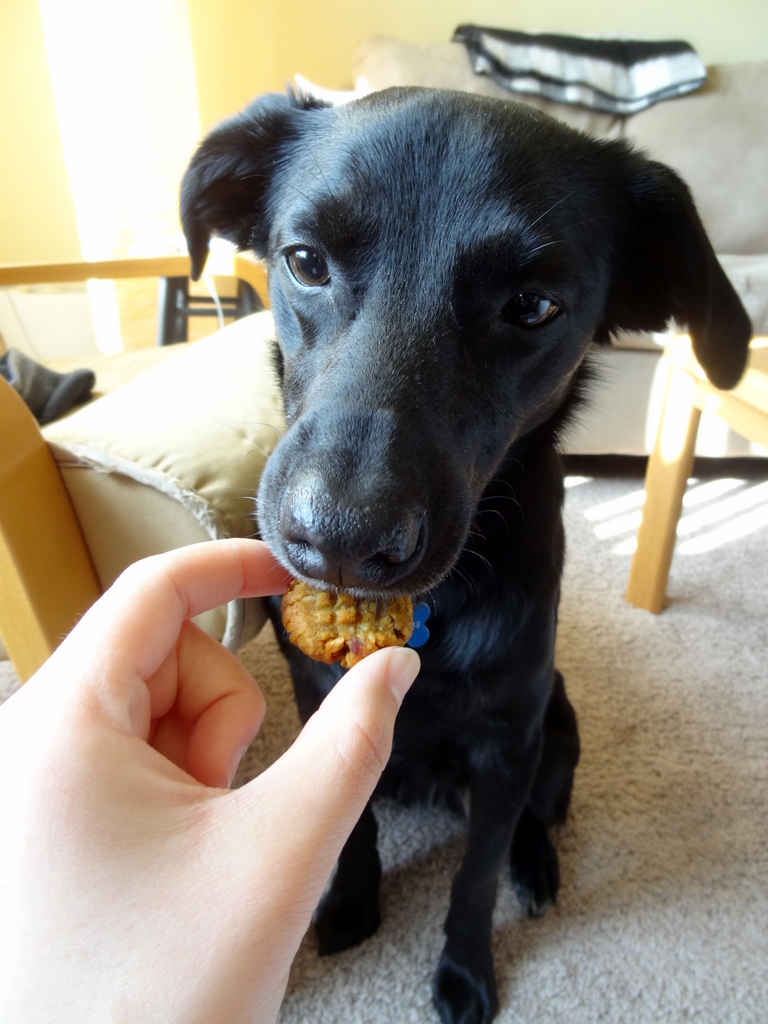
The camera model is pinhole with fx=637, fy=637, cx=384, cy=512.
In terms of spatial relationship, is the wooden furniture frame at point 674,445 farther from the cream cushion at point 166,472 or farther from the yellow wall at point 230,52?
the yellow wall at point 230,52

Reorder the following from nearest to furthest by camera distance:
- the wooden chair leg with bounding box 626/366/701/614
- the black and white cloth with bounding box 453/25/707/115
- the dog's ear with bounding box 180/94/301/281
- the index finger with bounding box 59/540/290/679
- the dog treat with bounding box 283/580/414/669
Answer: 1. the index finger with bounding box 59/540/290/679
2. the dog treat with bounding box 283/580/414/669
3. the dog's ear with bounding box 180/94/301/281
4. the wooden chair leg with bounding box 626/366/701/614
5. the black and white cloth with bounding box 453/25/707/115

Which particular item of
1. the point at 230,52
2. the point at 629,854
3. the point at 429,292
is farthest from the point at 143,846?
the point at 230,52

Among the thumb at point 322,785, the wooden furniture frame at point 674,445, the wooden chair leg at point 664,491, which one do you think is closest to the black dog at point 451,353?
the thumb at point 322,785

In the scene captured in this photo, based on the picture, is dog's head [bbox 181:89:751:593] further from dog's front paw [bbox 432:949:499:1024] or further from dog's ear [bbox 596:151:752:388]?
dog's front paw [bbox 432:949:499:1024]

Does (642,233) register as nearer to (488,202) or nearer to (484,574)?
(488,202)

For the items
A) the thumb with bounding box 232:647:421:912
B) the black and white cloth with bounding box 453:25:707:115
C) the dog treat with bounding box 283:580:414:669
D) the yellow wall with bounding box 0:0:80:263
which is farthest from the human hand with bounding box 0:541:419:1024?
the black and white cloth with bounding box 453:25:707:115

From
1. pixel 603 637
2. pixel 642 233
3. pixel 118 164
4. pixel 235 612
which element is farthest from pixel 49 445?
pixel 118 164
